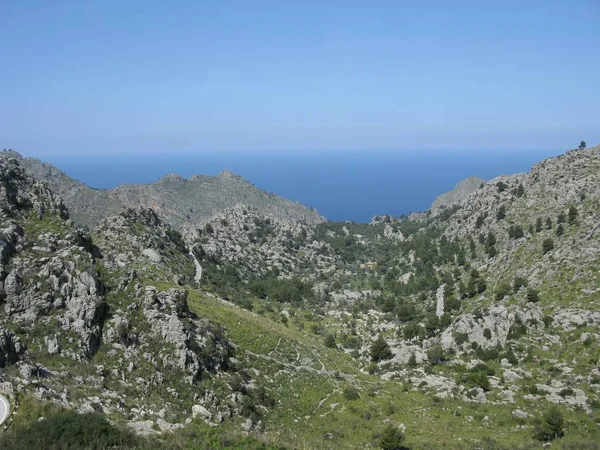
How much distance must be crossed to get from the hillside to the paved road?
685 mm

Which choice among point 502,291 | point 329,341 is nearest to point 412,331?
point 329,341

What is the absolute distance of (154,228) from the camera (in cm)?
9400

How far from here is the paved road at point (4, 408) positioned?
844 inches

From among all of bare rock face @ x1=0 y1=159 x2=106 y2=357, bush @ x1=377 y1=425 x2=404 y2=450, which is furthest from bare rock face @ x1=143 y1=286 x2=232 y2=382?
bush @ x1=377 y1=425 x2=404 y2=450

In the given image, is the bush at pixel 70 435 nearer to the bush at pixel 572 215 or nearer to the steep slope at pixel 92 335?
the steep slope at pixel 92 335

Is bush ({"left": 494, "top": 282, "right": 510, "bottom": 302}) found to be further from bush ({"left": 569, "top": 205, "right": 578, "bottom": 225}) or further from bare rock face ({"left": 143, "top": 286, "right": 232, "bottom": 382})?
bare rock face ({"left": 143, "top": 286, "right": 232, "bottom": 382})

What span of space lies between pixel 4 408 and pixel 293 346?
35879mm

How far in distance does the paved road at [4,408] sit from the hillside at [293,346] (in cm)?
68

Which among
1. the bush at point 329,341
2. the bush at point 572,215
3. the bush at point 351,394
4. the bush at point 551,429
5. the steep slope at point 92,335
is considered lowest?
the bush at point 329,341

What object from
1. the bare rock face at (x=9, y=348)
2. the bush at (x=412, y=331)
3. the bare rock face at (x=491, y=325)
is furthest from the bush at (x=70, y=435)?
the bush at (x=412, y=331)

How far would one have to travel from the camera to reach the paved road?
21.4 metres

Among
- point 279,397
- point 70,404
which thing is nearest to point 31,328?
point 70,404

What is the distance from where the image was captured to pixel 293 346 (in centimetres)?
5538

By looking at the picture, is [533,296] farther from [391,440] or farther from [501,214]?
[391,440]
